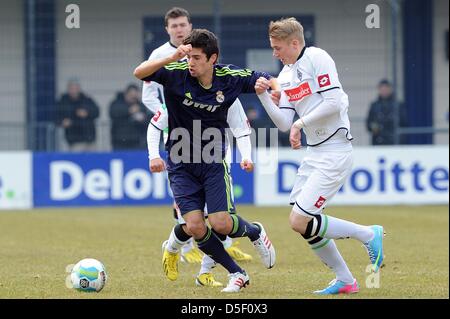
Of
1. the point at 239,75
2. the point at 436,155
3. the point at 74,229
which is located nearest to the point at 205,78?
the point at 239,75

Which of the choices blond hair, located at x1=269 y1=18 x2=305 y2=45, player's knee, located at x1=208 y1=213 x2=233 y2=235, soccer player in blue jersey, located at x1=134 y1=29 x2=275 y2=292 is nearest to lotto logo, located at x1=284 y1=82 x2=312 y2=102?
soccer player in blue jersey, located at x1=134 y1=29 x2=275 y2=292

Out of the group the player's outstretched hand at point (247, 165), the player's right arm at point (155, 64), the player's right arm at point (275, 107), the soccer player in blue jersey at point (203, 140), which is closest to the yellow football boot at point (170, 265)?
the soccer player in blue jersey at point (203, 140)

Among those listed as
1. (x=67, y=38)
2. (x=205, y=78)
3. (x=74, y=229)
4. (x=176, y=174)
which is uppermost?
(x=67, y=38)

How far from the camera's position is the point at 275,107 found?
28.0 feet

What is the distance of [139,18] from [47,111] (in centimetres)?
281

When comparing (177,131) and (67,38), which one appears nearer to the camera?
(177,131)

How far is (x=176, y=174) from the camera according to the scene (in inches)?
345

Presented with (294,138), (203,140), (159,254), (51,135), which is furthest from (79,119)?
(294,138)

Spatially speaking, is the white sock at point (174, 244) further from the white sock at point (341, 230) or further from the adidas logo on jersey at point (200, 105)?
the white sock at point (341, 230)

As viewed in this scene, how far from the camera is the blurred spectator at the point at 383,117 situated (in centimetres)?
1972

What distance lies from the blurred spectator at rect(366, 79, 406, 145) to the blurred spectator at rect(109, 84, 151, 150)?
4020 mm

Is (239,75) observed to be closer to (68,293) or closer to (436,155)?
(68,293)

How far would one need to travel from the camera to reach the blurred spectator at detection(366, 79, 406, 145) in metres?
19.7
